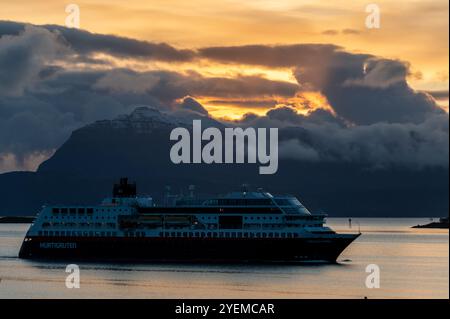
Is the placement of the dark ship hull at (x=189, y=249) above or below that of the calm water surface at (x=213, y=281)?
above

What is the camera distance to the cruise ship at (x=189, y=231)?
98.2 m

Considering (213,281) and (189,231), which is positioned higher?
(189,231)

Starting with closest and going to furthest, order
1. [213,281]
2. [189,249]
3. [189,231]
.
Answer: [213,281] → [189,249] → [189,231]

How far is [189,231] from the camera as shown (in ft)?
330

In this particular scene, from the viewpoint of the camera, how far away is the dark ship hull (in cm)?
9800

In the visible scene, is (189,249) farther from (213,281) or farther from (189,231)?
(213,281)

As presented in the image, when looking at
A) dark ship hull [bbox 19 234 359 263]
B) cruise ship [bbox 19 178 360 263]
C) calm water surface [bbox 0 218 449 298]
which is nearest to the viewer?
calm water surface [bbox 0 218 449 298]

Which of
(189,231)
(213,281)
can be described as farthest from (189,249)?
(213,281)

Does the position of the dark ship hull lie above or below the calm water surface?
above

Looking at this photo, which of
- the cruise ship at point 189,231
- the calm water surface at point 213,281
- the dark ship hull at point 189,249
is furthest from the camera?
the cruise ship at point 189,231

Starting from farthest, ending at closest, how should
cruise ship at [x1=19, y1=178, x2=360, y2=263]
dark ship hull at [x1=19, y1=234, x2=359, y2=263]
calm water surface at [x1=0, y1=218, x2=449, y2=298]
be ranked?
cruise ship at [x1=19, y1=178, x2=360, y2=263]
dark ship hull at [x1=19, y1=234, x2=359, y2=263]
calm water surface at [x1=0, y1=218, x2=449, y2=298]

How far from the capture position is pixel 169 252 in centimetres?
10056

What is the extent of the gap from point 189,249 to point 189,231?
1.78 metres
